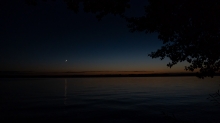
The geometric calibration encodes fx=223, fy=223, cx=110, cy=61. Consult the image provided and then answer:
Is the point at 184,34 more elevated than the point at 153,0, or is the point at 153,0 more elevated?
the point at 153,0

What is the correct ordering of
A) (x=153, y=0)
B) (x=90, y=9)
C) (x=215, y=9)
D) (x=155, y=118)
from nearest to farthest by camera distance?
(x=215, y=9), (x=90, y=9), (x=153, y=0), (x=155, y=118)

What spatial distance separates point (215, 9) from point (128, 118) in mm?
15644

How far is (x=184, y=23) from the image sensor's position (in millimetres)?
8445

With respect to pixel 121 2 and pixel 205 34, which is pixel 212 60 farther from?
pixel 121 2

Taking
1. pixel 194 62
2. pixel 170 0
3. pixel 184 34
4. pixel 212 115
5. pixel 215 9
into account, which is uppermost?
pixel 170 0

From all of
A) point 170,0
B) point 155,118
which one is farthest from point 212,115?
point 170,0

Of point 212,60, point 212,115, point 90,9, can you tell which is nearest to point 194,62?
point 212,60

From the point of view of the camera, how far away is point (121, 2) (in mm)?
8781

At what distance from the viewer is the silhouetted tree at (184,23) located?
805 cm

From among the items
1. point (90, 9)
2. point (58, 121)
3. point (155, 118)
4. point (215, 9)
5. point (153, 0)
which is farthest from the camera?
point (155, 118)

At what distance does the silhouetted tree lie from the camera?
8.05m

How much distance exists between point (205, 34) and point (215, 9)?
1.24 metres

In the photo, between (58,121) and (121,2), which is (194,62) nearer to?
(121,2)

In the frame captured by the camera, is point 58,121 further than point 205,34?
Yes
